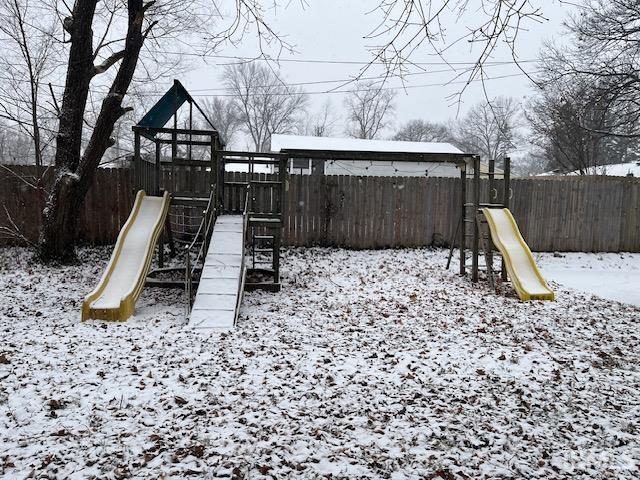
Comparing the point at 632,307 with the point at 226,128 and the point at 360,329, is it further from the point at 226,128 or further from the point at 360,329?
the point at 226,128

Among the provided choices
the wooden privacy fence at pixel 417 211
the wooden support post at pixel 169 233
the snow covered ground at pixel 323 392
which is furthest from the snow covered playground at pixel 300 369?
the wooden privacy fence at pixel 417 211

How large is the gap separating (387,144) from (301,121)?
87.4ft

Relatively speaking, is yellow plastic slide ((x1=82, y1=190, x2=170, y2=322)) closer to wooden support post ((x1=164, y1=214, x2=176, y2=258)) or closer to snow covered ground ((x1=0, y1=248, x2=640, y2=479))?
snow covered ground ((x1=0, y1=248, x2=640, y2=479))

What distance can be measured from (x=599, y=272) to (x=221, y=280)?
905cm

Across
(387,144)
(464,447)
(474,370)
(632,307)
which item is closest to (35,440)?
(464,447)

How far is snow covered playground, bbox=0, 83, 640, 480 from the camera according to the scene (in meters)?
2.88

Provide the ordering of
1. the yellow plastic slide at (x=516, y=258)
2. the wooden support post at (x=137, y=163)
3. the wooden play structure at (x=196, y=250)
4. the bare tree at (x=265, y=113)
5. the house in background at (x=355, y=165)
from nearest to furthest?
the wooden play structure at (x=196, y=250) → the wooden support post at (x=137, y=163) → the yellow plastic slide at (x=516, y=258) → the house in background at (x=355, y=165) → the bare tree at (x=265, y=113)

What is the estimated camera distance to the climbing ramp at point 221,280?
552cm

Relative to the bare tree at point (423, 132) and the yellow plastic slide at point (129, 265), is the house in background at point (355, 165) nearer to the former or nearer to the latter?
the yellow plastic slide at point (129, 265)

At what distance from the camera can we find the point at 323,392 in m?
3.80

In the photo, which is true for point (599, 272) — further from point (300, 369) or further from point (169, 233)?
point (169, 233)

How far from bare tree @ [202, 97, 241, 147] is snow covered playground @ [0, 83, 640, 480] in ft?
145

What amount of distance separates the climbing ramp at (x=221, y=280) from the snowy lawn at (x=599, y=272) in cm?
637

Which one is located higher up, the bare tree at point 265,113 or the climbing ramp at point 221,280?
the bare tree at point 265,113
